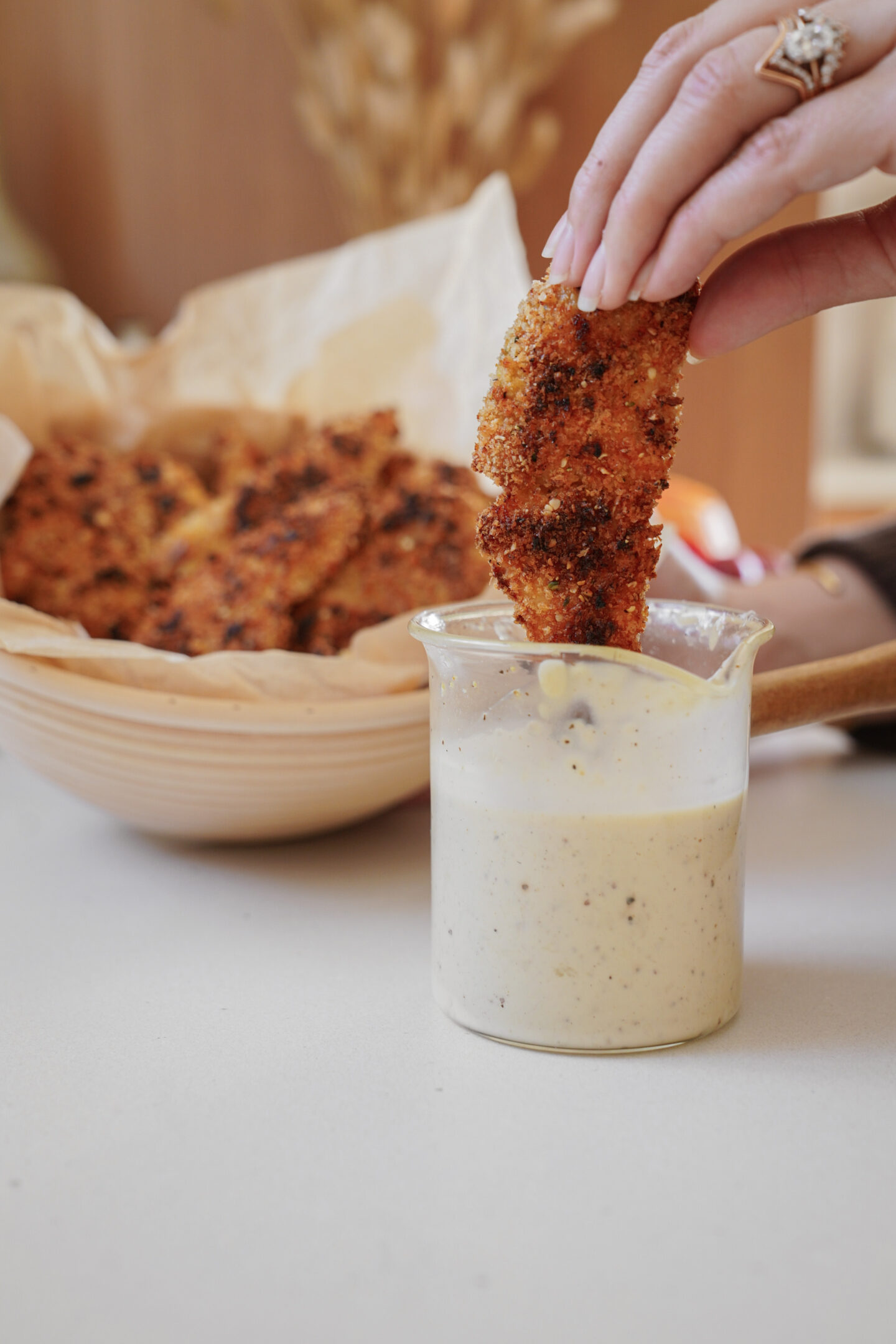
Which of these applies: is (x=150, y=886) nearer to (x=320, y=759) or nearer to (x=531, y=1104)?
(x=320, y=759)

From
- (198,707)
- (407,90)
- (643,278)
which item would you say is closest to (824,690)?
(643,278)

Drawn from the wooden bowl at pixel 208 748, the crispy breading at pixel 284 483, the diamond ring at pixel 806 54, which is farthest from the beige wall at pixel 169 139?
the diamond ring at pixel 806 54

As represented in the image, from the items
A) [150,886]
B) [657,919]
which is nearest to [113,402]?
[150,886]

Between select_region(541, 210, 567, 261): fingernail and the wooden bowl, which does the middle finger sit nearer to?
select_region(541, 210, 567, 261): fingernail

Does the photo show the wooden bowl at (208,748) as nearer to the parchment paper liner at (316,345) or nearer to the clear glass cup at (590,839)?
the clear glass cup at (590,839)

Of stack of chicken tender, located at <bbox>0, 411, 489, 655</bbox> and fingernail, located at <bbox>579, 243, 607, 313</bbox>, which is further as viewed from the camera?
stack of chicken tender, located at <bbox>0, 411, 489, 655</bbox>

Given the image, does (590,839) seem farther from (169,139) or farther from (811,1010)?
(169,139)

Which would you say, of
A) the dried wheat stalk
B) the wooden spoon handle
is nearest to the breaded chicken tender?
the wooden spoon handle
